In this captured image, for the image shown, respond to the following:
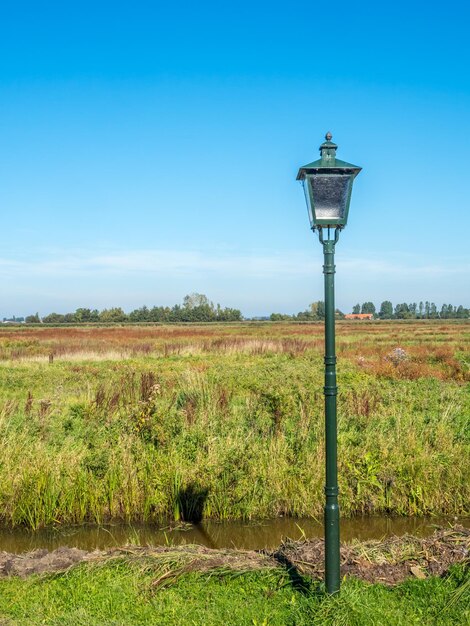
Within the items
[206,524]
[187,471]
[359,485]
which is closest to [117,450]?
[187,471]

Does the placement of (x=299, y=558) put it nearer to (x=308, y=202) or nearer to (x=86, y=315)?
(x=308, y=202)

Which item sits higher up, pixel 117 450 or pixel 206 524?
pixel 117 450

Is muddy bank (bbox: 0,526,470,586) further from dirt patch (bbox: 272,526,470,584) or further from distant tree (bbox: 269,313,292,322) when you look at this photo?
distant tree (bbox: 269,313,292,322)

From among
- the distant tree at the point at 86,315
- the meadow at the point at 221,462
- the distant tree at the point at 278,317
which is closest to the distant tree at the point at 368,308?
the distant tree at the point at 278,317

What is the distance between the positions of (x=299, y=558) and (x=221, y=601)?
915 mm

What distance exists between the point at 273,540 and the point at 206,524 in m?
1.03

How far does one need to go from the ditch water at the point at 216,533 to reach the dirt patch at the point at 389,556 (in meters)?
1.69

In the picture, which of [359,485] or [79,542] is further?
[359,485]

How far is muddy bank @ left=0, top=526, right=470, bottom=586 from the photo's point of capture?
17.2 feet

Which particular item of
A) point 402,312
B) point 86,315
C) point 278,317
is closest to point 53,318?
point 86,315

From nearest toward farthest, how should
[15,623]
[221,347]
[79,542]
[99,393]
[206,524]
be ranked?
[15,623] < [79,542] < [206,524] < [99,393] < [221,347]

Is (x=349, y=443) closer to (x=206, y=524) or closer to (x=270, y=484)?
(x=270, y=484)

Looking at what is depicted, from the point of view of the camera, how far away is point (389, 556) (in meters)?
5.50

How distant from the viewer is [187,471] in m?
8.24
